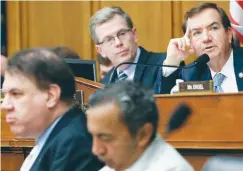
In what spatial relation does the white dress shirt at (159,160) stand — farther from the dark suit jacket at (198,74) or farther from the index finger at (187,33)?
the index finger at (187,33)

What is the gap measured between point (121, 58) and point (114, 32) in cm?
15

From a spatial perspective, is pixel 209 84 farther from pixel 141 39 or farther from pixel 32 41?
pixel 32 41

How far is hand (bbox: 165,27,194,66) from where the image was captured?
10.9 feet

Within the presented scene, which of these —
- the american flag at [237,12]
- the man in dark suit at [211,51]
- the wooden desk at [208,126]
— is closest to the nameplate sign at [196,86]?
the wooden desk at [208,126]

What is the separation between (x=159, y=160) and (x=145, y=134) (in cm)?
8

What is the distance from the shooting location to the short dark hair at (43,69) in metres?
2.25

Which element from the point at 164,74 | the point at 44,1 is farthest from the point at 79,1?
the point at 164,74

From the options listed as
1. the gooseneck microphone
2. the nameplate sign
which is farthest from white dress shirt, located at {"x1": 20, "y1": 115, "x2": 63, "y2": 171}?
the nameplate sign

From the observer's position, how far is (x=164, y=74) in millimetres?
3266

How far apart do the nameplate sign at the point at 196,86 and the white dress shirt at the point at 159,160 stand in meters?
0.98

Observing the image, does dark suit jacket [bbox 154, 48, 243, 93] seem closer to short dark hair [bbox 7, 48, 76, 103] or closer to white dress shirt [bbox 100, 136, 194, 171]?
short dark hair [bbox 7, 48, 76, 103]

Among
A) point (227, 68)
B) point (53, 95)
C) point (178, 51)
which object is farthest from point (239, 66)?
point (53, 95)

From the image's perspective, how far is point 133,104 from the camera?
1.93 metres

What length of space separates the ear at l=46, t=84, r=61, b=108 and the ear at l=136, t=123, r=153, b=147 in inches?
17.1
